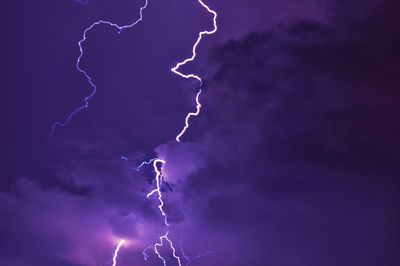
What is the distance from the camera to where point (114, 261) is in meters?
16.4

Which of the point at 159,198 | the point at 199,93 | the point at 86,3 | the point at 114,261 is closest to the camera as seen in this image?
the point at 86,3

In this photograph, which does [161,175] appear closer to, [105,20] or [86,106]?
[86,106]

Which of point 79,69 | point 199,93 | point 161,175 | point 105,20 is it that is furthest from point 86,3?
point 161,175

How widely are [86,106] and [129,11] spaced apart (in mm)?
3168

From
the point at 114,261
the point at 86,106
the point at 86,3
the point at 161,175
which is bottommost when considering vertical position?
the point at 114,261

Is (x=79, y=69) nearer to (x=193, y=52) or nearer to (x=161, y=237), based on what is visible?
(x=193, y=52)

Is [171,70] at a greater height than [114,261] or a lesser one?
greater

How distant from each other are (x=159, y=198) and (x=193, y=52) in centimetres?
497

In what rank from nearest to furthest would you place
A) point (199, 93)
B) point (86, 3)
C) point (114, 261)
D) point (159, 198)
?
1. point (86, 3)
2. point (199, 93)
3. point (159, 198)
4. point (114, 261)

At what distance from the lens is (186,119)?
14031mm

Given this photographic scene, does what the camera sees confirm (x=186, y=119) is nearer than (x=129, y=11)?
No

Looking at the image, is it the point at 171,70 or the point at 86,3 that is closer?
the point at 86,3

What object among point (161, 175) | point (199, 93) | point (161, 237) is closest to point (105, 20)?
point (199, 93)

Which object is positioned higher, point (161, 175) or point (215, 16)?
point (215, 16)
